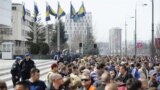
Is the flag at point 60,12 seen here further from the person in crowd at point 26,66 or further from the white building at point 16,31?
the white building at point 16,31

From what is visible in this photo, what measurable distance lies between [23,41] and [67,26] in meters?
39.9

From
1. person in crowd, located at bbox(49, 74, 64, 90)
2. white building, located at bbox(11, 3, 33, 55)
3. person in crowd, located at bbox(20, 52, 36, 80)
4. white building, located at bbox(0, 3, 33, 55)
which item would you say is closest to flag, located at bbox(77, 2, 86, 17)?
person in crowd, located at bbox(20, 52, 36, 80)

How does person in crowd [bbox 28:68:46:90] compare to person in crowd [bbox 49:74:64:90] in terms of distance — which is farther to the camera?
person in crowd [bbox 28:68:46:90]

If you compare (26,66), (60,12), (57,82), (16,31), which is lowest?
(26,66)

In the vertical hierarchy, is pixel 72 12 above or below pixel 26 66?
above

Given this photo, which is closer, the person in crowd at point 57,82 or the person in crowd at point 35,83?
the person in crowd at point 57,82

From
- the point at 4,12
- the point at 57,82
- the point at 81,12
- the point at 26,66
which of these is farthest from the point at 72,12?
the point at 57,82

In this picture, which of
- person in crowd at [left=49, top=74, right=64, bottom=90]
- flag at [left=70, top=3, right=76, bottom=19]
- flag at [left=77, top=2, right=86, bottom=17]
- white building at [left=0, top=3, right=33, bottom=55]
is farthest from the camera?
white building at [left=0, top=3, right=33, bottom=55]

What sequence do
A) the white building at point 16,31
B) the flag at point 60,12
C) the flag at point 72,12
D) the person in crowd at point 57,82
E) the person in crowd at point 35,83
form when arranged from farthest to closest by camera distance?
the white building at point 16,31
the flag at point 72,12
the flag at point 60,12
the person in crowd at point 35,83
the person in crowd at point 57,82

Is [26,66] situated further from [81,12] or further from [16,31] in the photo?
[16,31]

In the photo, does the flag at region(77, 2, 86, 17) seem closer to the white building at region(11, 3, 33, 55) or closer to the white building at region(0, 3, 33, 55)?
the white building at region(0, 3, 33, 55)

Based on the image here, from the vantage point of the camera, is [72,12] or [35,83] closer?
[35,83]

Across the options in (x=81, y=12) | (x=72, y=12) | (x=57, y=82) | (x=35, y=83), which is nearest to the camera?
(x=57, y=82)

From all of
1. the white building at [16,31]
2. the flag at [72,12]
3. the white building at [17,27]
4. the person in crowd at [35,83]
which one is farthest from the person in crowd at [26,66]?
the white building at [17,27]
